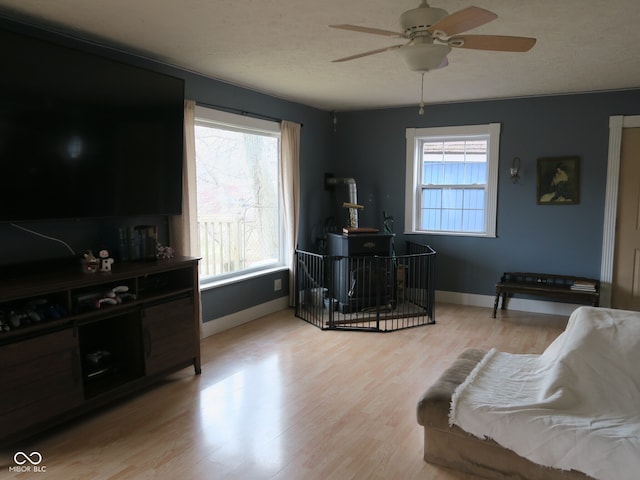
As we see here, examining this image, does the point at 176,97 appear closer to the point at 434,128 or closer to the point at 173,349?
the point at 173,349

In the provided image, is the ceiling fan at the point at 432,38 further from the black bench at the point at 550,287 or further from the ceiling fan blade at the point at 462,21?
the black bench at the point at 550,287

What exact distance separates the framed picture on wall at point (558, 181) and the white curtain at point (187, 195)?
3790mm

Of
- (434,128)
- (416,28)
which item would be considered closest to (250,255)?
(434,128)

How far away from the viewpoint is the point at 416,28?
225cm

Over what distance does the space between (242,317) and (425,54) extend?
338 cm

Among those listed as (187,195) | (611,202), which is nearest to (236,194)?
(187,195)

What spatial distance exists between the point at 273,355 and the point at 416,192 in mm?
3085

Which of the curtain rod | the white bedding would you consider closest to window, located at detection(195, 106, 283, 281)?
the curtain rod

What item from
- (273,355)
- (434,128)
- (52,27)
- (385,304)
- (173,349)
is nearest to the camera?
(52,27)

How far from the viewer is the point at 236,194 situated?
4883mm

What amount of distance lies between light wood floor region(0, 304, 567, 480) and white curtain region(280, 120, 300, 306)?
4.01ft

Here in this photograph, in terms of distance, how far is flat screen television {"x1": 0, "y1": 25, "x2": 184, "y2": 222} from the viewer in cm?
256

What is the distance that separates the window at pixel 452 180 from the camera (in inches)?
217

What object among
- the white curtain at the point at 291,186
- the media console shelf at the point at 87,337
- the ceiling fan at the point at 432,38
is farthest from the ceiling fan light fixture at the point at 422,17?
the white curtain at the point at 291,186
